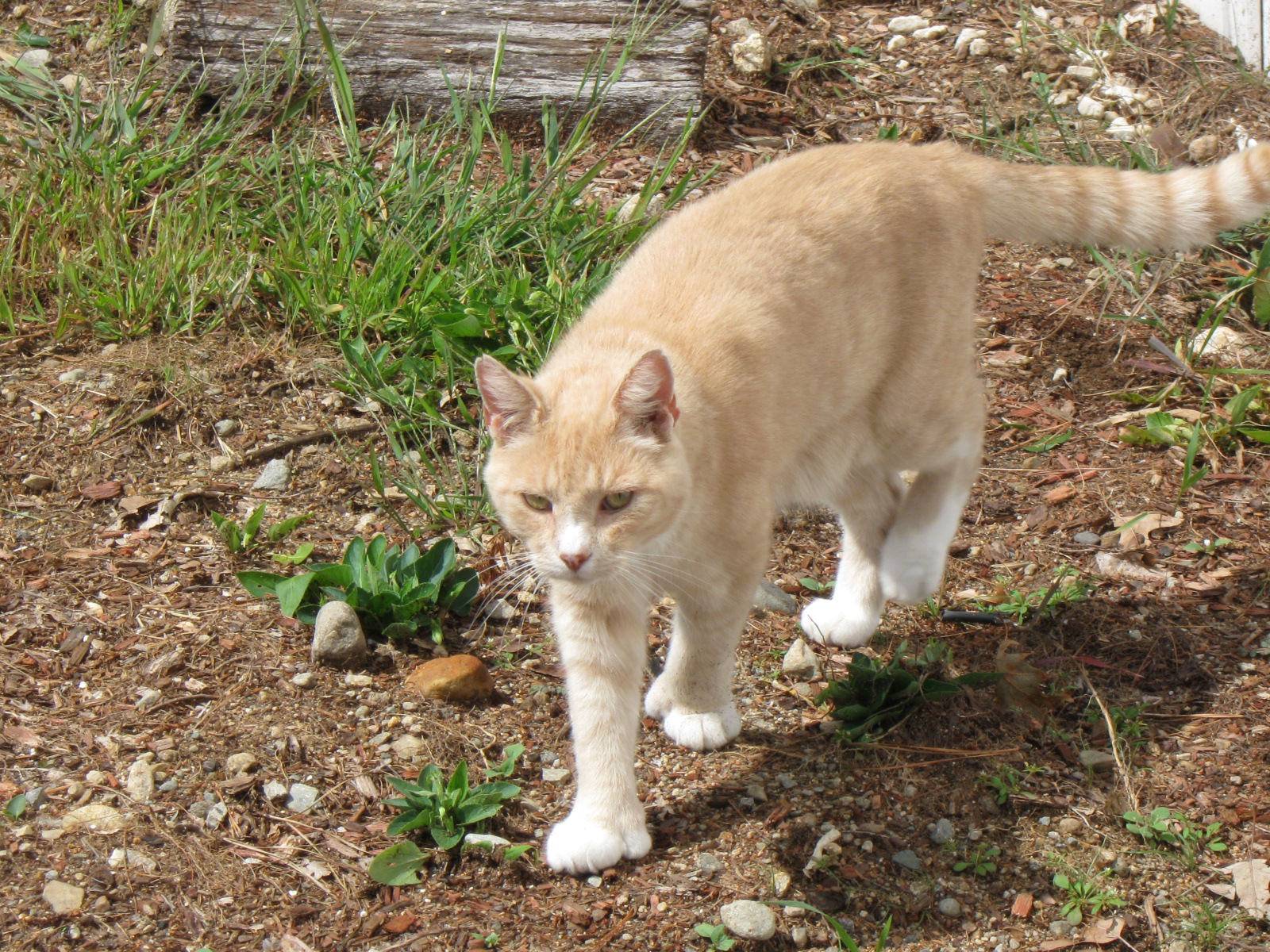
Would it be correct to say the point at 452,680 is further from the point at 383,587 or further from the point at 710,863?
the point at 710,863

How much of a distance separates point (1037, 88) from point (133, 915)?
4.60 meters

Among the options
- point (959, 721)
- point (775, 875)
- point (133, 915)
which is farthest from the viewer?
point (959, 721)

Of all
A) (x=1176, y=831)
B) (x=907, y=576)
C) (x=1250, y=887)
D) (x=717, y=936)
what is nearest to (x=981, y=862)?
(x=1176, y=831)

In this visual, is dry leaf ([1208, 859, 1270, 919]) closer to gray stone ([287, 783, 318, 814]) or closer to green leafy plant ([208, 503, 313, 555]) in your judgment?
gray stone ([287, 783, 318, 814])

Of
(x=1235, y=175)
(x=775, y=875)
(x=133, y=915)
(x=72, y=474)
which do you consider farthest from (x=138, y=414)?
(x=1235, y=175)

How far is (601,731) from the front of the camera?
8.82 feet

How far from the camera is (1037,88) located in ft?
16.7

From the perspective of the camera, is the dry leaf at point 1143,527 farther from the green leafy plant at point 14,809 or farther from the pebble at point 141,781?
the green leafy plant at point 14,809

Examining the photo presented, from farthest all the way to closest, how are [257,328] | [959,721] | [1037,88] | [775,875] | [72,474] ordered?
[1037,88] → [257,328] → [72,474] → [959,721] → [775,875]

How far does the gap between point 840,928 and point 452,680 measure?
3.87ft

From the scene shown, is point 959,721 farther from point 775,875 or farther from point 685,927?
point 685,927

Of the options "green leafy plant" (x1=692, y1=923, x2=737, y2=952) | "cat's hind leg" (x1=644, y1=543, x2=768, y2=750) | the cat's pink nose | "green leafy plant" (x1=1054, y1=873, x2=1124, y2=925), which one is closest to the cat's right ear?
the cat's pink nose

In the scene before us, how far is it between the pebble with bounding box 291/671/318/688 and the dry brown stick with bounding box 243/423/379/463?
36.1 inches

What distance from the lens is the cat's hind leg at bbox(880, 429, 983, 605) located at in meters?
3.35
